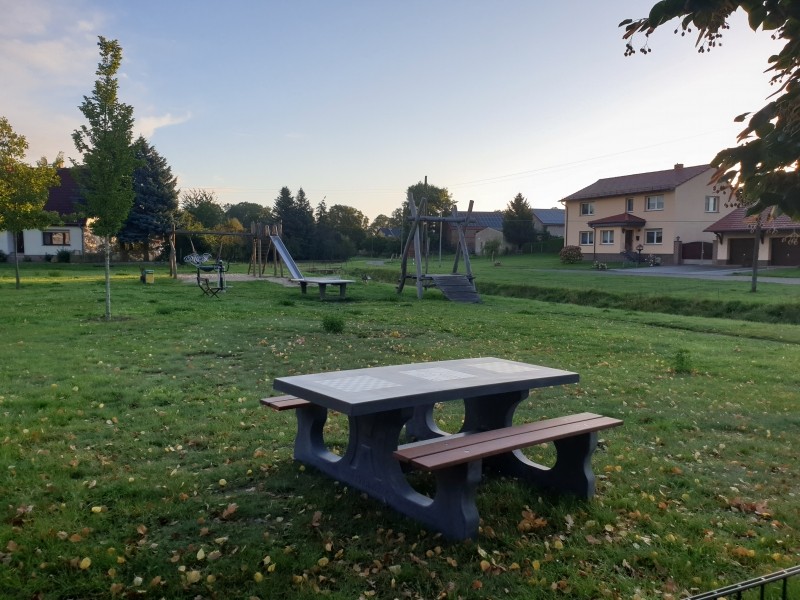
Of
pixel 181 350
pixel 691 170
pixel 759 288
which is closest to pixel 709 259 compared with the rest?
pixel 691 170

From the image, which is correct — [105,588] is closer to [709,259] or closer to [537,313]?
[537,313]

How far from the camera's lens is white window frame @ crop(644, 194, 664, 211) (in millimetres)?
48688

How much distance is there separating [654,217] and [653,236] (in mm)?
1576

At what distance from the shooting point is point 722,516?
4355 millimetres

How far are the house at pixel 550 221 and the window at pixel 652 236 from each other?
28439mm

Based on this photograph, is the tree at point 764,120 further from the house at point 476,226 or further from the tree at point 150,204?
the house at point 476,226

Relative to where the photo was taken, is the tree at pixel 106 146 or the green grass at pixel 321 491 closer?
the green grass at pixel 321 491

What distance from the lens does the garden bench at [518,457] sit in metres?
3.85

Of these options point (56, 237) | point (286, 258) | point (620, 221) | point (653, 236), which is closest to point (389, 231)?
point (620, 221)

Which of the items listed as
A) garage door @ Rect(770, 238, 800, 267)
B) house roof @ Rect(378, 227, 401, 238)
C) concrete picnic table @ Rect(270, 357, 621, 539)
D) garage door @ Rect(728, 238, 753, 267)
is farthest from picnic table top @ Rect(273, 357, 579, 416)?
house roof @ Rect(378, 227, 401, 238)

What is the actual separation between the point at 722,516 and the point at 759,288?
75.0 ft

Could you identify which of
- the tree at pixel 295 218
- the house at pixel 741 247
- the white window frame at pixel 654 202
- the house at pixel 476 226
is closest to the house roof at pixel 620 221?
the white window frame at pixel 654 202

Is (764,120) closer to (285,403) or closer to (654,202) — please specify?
(285,403)

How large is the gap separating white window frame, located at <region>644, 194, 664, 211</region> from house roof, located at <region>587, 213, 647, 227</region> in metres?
1.16
